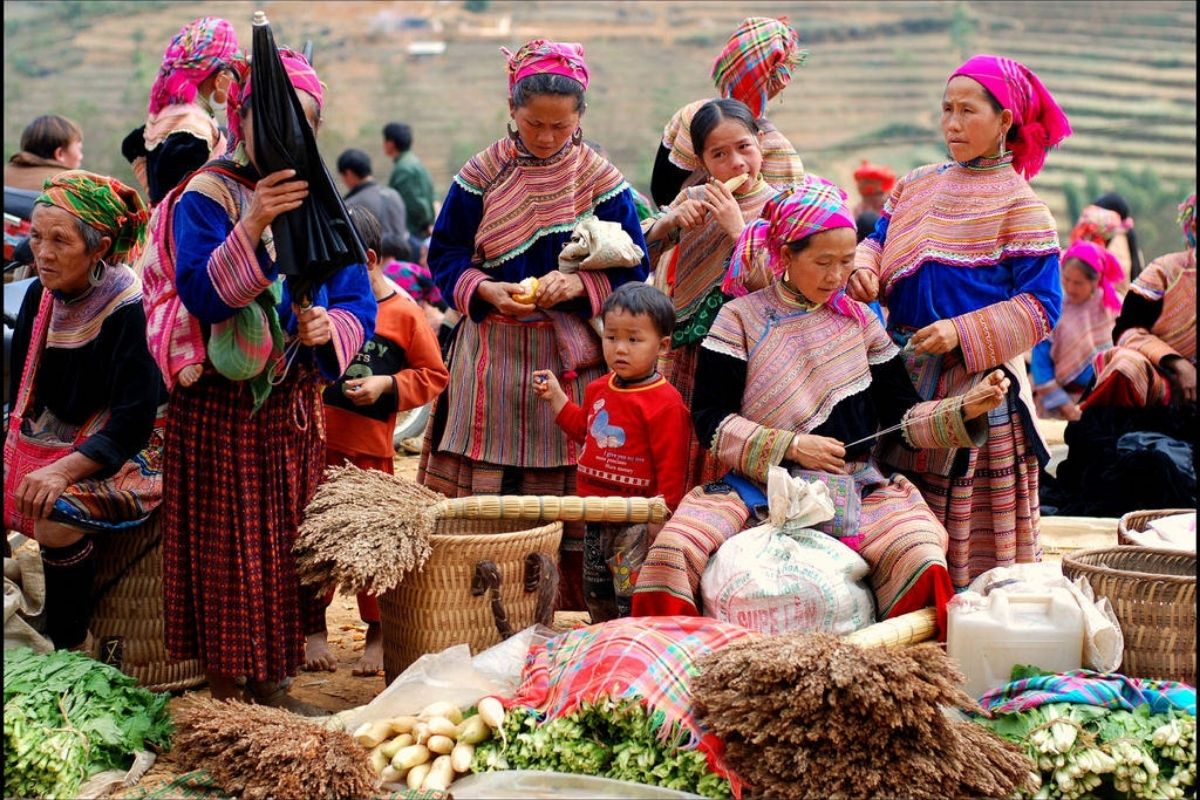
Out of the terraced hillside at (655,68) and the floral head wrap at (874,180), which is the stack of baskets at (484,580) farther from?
the terraced hillside at (655,68)

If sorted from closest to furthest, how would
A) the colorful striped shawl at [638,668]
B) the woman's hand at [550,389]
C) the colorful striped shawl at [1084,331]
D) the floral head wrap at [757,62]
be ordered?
the colorful striped shawl at [638,668], the woman's hand at [550,389], the floral head wrap at [757,62], the colorful striped shawl at [1084,331]

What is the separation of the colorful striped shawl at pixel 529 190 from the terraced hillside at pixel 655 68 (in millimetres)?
20631

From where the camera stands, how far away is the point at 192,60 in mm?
6246

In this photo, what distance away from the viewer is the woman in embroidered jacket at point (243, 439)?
14.7 feet

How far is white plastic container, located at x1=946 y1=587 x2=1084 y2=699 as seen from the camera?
14.3 ft

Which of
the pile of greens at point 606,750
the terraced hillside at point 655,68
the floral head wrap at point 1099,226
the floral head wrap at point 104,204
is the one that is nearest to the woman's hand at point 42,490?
the floral head wrap at point 104,204

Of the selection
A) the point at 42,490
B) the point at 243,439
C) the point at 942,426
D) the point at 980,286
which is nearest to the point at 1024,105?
the point at 980,286

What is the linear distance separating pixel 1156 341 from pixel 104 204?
16.7 feet

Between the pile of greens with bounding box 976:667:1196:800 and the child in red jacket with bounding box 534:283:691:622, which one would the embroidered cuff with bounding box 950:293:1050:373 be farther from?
the pile of greens with bounding box 976:667:1196:800

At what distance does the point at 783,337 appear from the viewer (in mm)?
4891

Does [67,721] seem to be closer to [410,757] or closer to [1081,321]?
[410,757]

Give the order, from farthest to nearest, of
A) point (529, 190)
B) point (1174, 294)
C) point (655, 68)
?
point (655, 68), point (1174, 294), point (529, 190)

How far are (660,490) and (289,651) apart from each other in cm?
133

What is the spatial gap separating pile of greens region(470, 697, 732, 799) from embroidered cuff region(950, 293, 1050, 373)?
178 centimetres
